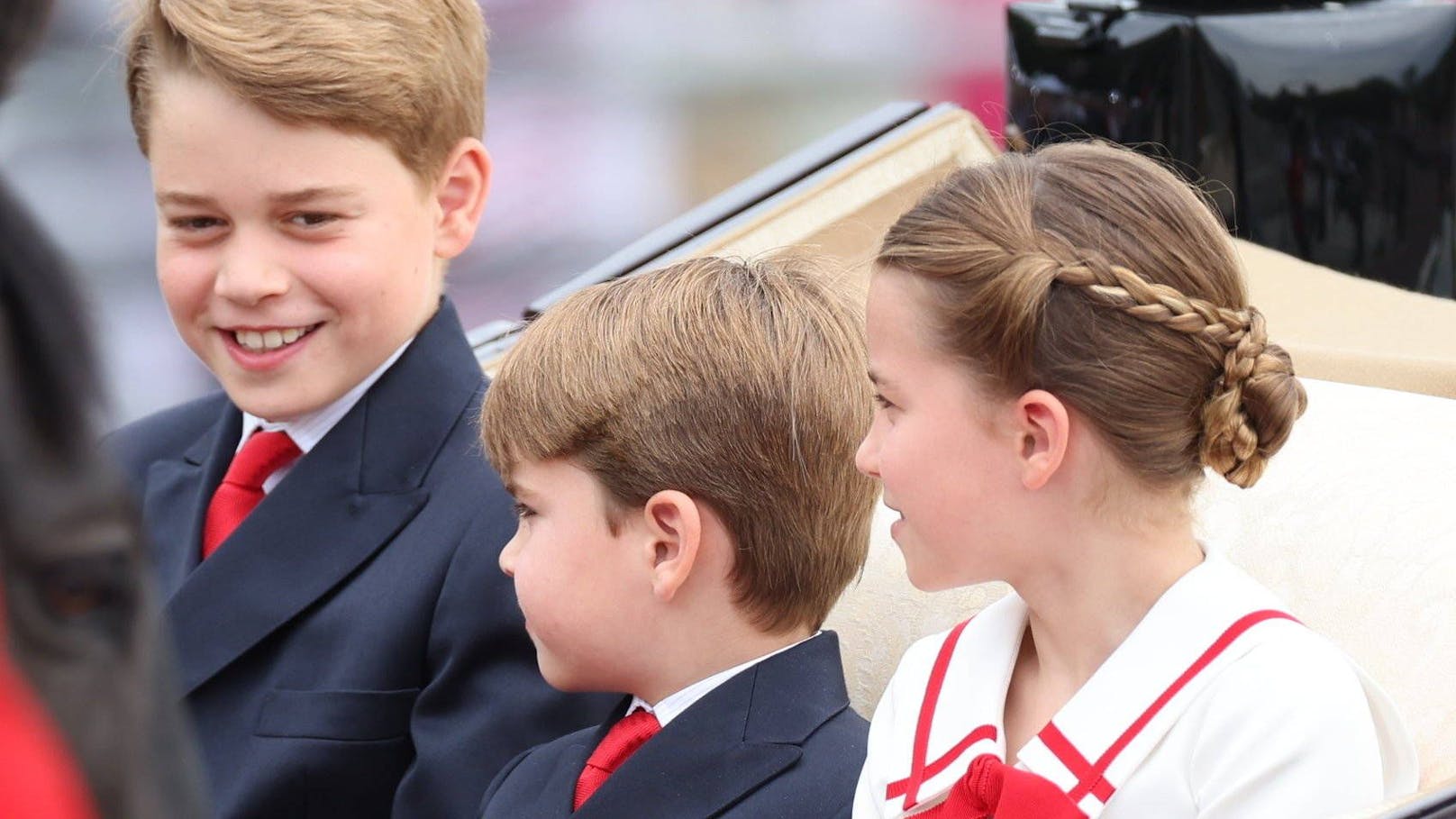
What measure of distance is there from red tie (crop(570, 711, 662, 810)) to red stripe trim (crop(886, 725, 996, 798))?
8.6 inches

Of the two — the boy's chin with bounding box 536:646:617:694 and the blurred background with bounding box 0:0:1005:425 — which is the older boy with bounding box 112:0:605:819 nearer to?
the boy's chin with bounding box 536:646:617:694

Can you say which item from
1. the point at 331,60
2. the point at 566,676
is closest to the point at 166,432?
the point at 331,60

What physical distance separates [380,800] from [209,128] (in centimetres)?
53

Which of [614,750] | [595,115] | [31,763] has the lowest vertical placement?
[595,115]

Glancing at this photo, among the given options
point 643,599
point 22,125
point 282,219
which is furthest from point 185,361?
point 643,599

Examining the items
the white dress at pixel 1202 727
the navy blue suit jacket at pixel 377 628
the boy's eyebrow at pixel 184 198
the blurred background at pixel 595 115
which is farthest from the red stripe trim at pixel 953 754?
the blurred background at pixel 595 115

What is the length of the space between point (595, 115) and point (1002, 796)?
3779 mm

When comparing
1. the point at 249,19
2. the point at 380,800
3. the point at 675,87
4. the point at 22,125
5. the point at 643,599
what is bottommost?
the point at 675,87

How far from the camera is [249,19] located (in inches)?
52.2

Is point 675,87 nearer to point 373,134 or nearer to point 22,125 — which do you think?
point 22,125

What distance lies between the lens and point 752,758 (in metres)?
1.16

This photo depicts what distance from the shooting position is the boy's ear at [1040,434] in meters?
0.99

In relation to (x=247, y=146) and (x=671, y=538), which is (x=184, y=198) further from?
(x=671, y=538)

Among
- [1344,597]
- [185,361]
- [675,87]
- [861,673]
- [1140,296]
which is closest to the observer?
[1140,296]
